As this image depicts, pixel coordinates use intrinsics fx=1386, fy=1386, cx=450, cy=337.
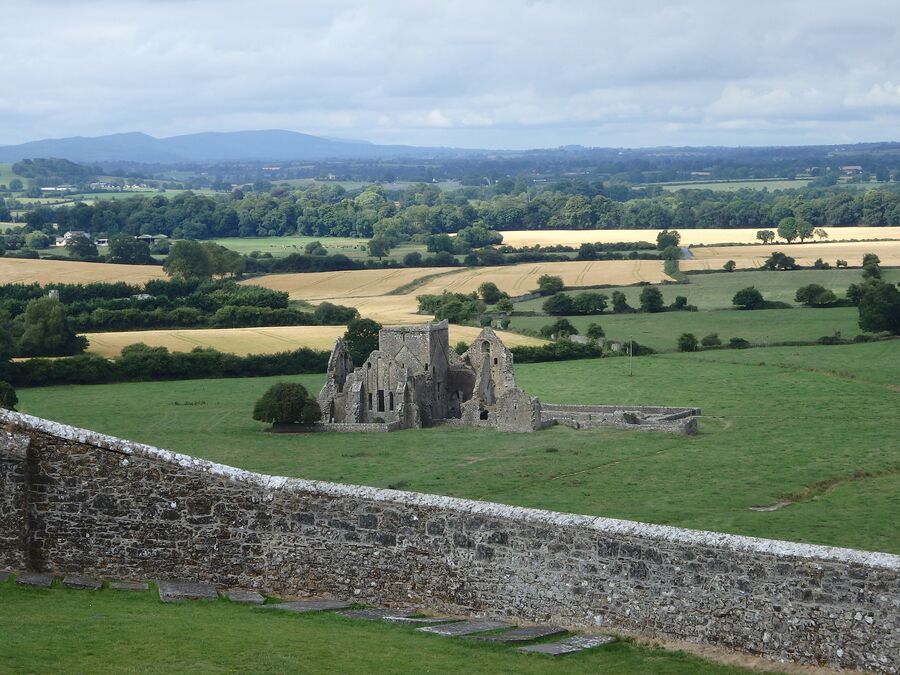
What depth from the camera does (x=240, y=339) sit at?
89.5 m

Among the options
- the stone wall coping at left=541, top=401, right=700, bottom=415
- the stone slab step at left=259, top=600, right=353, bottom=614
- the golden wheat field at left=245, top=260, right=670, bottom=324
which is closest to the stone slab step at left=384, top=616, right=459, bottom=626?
the stone slab step at left=259, top=600, right=353, bottom=614

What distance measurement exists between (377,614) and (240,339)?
75228mm

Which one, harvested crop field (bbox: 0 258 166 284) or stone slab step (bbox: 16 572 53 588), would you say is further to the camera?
harvested crop field (bbox: 0 258 166 284)

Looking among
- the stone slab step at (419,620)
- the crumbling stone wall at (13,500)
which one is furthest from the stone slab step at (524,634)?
the crumbling stone wall at (13,500)

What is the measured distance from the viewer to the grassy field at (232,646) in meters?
12.5

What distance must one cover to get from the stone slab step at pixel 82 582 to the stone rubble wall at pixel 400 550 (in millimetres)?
174

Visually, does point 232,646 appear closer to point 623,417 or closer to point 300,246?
point 623,417

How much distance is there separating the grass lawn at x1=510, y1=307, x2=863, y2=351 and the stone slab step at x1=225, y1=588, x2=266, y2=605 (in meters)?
74.0

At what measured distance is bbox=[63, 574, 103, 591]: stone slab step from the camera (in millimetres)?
15820

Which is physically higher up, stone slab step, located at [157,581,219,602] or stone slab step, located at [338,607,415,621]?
stone slab step, located at [157,581,219,602]

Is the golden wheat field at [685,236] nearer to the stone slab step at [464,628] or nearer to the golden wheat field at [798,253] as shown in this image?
the golden wheat field at [798,253]

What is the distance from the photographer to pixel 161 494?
16.3 metres

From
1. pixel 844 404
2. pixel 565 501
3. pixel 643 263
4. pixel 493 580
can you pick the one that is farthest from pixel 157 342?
pixel 493 580

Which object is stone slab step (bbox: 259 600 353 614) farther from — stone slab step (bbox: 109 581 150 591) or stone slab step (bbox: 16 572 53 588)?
stone slab step (bbox: 16 572 53 588)
